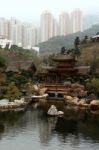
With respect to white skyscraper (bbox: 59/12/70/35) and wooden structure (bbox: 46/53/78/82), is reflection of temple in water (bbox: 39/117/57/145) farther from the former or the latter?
white skyscraper (bbox: 59/12/70/35)

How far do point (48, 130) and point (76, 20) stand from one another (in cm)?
12274

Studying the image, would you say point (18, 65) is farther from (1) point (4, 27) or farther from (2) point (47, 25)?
(2) point (47, 25)

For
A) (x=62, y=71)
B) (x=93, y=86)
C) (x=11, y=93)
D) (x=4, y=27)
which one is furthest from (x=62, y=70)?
(x=4, y=27)

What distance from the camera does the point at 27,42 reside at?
137m

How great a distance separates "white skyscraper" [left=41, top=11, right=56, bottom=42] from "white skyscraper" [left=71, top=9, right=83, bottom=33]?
8357mm

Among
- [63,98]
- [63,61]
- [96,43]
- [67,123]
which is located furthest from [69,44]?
[67,123]

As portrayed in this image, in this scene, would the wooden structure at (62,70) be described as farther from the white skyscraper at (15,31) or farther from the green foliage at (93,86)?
the white skyscraper at (15,31)

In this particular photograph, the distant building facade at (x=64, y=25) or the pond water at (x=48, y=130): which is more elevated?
the distant building facade at (x=64, y=25)

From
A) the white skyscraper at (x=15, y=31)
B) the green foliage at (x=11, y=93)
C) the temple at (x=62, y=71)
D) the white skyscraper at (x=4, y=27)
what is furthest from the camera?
the white skyscraper at (x=15, y=31)

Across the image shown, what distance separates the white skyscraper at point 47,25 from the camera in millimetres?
134875

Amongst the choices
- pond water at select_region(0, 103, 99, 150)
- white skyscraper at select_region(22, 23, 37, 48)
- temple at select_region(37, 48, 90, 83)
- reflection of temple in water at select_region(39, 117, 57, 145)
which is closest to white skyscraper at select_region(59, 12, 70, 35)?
white skyscraper at select_region(22, 23, 37, 48)

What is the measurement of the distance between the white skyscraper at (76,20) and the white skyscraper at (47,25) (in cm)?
836

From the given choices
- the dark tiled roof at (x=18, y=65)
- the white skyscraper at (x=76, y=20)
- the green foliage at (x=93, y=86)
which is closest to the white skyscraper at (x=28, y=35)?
the white skyscraper at (x=76, y=20)

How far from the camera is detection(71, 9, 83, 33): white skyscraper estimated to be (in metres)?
142
